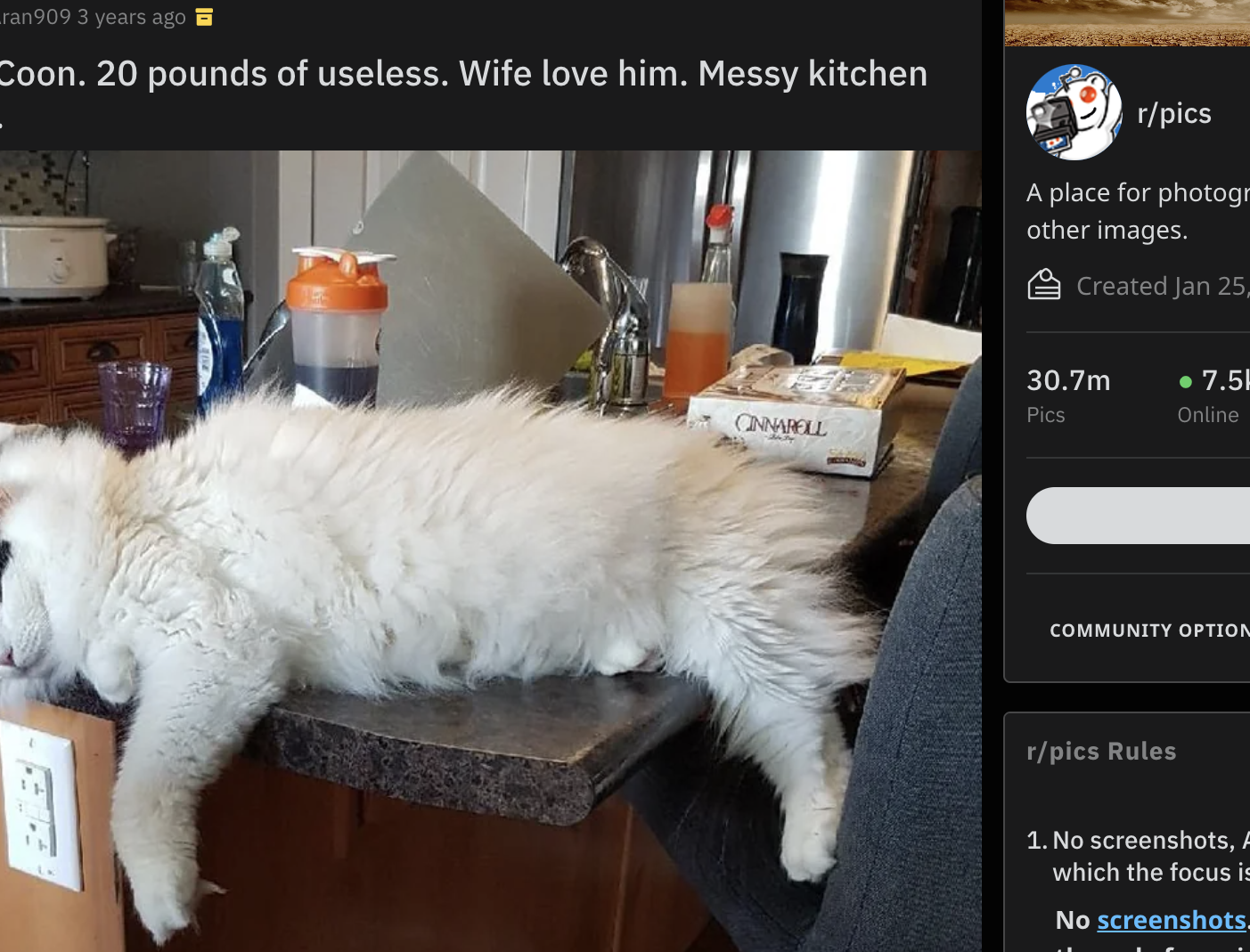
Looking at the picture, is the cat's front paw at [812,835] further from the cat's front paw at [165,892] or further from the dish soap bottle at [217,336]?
the dish soap bottle at [217,336]

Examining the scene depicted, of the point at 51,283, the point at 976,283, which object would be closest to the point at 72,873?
the point at 51,283

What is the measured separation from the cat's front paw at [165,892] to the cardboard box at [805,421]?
0.65 metres

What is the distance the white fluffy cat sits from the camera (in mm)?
634

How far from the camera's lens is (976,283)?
3.08 metres

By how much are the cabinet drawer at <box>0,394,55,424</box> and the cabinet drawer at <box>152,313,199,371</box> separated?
1.08 ft

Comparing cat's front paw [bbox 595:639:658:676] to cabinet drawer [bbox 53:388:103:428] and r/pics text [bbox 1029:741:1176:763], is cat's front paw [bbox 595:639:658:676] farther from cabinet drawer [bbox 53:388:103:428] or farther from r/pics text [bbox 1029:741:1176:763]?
cabinet drawer [bbox 53:388:103:428]

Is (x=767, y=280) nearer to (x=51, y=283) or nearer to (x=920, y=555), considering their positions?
(x=51, y=283)

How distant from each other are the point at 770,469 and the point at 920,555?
319mm

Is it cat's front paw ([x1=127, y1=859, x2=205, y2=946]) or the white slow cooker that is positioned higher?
the white slow cooker

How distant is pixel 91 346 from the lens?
2682 mm

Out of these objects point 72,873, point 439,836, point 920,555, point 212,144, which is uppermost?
point 212,144

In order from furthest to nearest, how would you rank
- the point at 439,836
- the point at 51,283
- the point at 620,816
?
the point at 51,283 → the point at 620,816 → the point at 439,836

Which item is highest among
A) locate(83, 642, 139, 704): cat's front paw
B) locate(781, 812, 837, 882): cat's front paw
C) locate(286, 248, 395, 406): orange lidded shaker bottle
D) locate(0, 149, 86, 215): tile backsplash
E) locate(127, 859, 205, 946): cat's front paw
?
locate(0, 149, 86, 215): tile backsplash

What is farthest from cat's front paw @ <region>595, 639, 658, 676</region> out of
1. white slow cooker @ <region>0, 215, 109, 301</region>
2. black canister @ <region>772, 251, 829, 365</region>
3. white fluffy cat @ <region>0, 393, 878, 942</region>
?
white slow cooker @ <region>0, 215, 109, 301</region>
